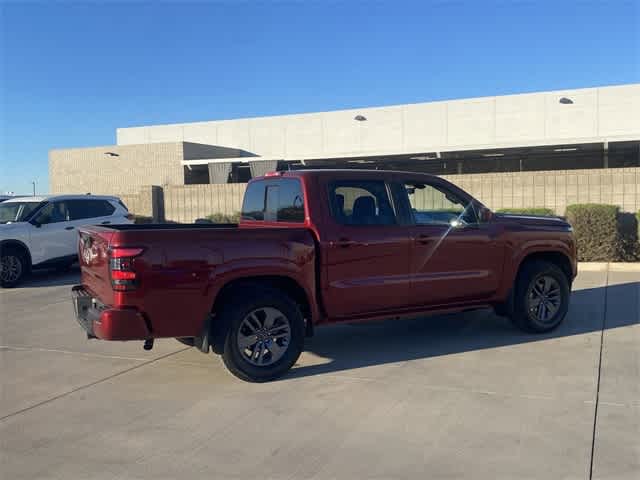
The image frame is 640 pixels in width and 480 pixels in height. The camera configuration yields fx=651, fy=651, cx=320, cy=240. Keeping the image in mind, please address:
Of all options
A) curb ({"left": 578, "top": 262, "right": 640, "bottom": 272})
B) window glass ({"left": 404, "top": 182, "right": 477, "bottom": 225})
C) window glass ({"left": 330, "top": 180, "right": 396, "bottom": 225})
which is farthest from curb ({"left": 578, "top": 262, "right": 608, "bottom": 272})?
window glass ({"left": 330, "top": 180, "right": 396, "bottom": 225})

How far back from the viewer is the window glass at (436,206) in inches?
275

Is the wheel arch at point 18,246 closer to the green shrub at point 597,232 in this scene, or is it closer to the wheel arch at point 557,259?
the wheel arch at point 557,259

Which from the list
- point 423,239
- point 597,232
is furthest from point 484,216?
point 597,232

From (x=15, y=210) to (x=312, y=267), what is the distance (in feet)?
32.5

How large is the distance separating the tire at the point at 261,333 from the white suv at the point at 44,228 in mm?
8500

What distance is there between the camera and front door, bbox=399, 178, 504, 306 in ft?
22.5

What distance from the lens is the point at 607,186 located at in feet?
49.5

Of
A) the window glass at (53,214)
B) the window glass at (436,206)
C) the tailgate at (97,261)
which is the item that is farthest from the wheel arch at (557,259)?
the window glass at (53,214)

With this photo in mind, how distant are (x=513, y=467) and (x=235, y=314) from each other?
2753 millimetres

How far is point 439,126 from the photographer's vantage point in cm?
3234

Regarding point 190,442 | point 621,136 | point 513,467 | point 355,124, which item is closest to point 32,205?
point 190,442

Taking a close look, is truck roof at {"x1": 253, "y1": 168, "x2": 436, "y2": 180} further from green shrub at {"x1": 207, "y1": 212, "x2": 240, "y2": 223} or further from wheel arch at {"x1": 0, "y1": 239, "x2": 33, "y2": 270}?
green shrub at {"x1": 207, "y1": 212, "x2": 240, "y2": 223}

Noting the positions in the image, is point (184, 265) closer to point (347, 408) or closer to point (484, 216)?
point (347, 408)

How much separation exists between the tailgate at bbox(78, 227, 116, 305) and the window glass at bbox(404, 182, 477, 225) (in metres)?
3.15
